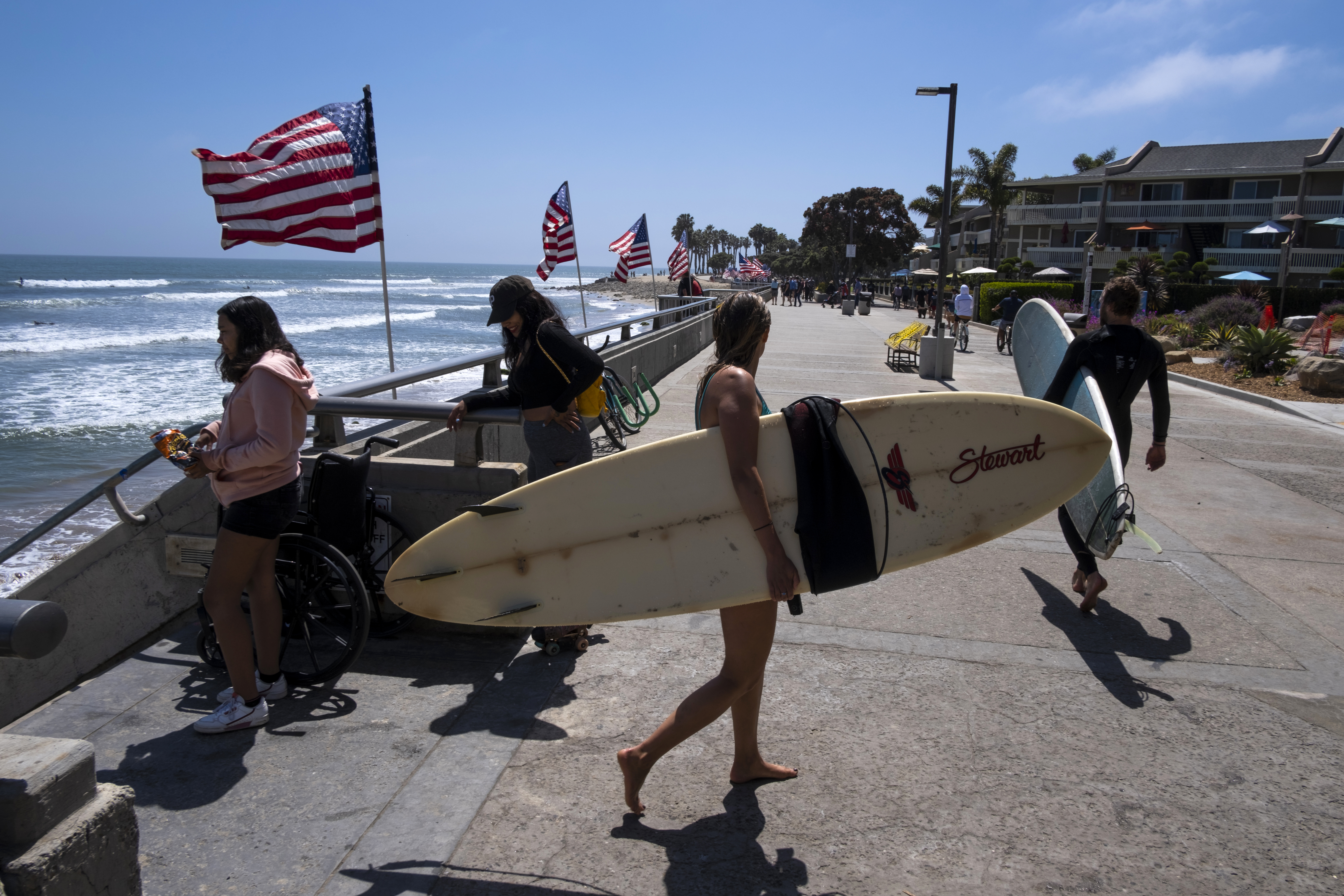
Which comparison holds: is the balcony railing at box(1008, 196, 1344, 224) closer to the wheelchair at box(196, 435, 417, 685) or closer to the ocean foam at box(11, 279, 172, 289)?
the wheelchair at box(196, 435, 417, 685)

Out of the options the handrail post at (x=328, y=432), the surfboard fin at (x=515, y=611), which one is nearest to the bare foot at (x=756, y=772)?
Result: the surfboard fin at (x=515, y=611)

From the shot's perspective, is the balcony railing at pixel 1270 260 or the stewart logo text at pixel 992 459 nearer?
the stewart logo text at pixel 992 459

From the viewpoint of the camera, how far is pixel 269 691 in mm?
3365

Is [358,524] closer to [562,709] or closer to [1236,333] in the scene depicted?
[562,709]

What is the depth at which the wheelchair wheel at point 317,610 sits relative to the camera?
3.49 meters

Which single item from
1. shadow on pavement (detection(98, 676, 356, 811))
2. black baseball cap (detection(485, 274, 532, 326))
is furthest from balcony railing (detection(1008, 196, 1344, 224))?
shadow on pavement (detection(98, 676, 356, 811))

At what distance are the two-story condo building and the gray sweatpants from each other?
48837 mm

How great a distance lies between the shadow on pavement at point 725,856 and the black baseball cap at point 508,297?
2.17 m

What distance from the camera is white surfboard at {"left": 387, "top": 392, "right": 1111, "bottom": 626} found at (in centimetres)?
280

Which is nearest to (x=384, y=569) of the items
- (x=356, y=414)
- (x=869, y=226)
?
(x=356, y=414)

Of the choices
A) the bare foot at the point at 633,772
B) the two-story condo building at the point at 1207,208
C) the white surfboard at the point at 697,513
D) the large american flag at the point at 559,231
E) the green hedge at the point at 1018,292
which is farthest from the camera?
the two-story condo building at the point at 1207,208

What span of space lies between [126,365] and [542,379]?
30.7 m

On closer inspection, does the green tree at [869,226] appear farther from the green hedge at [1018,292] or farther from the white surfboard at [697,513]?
the white surfboard at [697,513]

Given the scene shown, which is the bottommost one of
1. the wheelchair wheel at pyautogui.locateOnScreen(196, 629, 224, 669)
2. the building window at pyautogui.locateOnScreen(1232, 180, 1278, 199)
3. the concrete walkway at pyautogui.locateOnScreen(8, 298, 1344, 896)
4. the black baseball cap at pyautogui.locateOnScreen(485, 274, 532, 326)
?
the concrete walkway at pyautogui.locateOnScreen(8, 298, 1344, 896)
